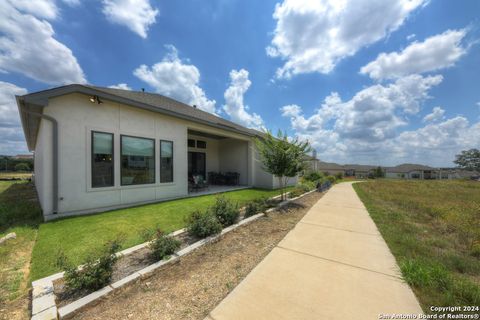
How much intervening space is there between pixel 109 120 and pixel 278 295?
747 centimetres

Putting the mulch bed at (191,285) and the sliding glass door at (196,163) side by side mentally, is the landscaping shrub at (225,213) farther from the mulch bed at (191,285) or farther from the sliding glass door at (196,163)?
the sliding glass door at (196,163)

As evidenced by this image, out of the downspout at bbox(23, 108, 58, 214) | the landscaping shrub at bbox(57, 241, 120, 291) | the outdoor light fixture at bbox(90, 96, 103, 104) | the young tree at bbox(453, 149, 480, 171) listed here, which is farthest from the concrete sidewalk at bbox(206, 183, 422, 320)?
the young tree at bbox(453, 149, 480, 171)

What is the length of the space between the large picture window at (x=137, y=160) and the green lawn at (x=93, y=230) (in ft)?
4.04

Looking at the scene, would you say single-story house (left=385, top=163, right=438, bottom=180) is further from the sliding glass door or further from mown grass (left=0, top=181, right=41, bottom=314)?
mown grass (left=0, top=181, right=41, bottom=314)

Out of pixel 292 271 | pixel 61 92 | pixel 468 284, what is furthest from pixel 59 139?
pixel 468 284

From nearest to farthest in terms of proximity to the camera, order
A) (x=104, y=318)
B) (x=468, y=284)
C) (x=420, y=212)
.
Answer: (x=104, y=318) → (x=468, y=284) → (x=420, y=212)

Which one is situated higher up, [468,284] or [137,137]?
[137,137]

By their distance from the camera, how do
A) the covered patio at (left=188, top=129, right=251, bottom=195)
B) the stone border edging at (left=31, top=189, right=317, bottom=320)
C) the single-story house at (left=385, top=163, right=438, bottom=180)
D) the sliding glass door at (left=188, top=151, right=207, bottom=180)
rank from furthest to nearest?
the single-story house at (left=385, top=163, right=438, bottom=180) < the covered patio at (left=188, top=129, right=251, bottom=195) < the sliding glass door at (left=188, top=151, right=207, bottom=180) < the stone border edging at (left=31, top=189, right=317, bottom=320)

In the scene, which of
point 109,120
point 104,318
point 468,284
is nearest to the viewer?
point 104,318

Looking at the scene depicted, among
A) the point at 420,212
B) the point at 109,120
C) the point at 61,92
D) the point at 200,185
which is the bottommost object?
the point at 420,212

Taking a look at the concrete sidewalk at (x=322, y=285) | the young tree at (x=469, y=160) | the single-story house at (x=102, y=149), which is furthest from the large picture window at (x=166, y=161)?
the young tree at (x=469, y=160)

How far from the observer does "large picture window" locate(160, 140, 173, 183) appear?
8.37 m

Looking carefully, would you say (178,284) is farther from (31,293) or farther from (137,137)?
(137,137)

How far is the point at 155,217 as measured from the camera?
5.88m
